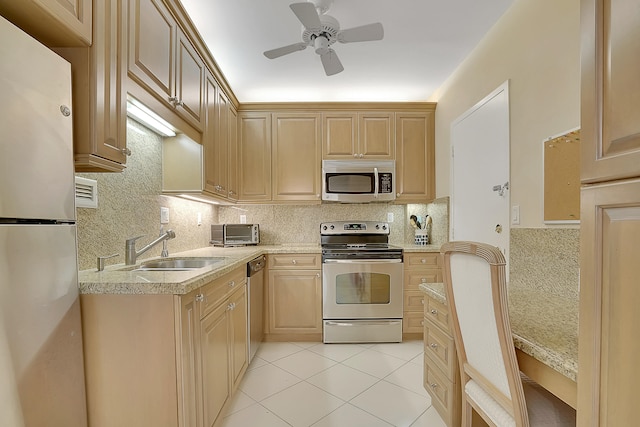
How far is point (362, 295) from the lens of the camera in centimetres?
286

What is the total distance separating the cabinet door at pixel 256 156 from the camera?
3203 millimetres

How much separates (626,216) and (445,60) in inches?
96.6

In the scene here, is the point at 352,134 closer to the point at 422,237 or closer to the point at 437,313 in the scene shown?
the point at 422,237

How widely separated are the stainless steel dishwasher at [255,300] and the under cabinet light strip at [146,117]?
114 centimetres

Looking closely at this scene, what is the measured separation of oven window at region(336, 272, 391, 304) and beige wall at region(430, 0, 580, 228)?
4.61ft

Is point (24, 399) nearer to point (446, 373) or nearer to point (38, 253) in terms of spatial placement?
point (38, 253)

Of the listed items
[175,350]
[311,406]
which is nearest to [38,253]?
[175,350]

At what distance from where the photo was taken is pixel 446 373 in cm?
150

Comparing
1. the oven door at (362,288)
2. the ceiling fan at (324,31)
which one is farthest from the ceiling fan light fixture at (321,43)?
the oven door at (362,288)

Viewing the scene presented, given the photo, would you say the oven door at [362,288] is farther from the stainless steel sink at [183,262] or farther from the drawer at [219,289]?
the stainless steel sink at [183,262]

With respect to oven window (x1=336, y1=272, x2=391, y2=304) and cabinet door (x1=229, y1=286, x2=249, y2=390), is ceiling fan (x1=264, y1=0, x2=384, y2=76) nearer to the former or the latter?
cabinet door (x1=229, y1=286, x2=249, y2=390)

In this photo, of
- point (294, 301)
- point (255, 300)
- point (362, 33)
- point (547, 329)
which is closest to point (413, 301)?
point (294, 301)

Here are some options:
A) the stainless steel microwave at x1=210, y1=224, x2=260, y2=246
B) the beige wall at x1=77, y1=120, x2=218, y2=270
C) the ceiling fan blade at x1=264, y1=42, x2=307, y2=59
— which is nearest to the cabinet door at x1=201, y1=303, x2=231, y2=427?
the beige wall at x1=77, y1=120, x2=218, y2=270

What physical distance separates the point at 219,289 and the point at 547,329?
1.46 meters
